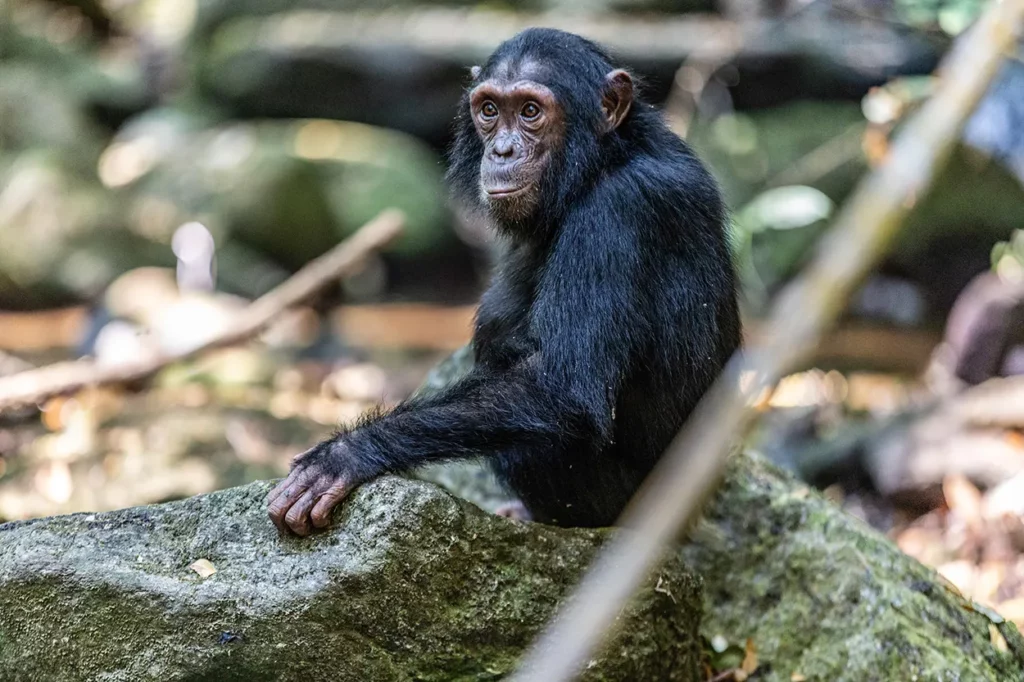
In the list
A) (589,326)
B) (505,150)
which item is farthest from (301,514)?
(505,150)

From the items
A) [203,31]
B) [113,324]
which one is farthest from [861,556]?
[203,31]

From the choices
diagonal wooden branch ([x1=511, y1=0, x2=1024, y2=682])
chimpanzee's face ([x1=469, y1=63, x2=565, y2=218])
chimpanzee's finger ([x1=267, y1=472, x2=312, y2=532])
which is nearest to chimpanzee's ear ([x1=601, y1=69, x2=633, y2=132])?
chimpanzee's face ([x1=469, y1=63, x2=565, y2=218])

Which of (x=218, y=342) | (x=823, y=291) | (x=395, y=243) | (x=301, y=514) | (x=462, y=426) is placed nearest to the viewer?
(x=823, y=291)

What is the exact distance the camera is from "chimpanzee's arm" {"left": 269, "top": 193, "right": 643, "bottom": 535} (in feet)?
13.0

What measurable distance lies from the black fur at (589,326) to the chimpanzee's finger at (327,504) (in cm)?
12

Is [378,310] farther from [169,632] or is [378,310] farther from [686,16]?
[169,632]

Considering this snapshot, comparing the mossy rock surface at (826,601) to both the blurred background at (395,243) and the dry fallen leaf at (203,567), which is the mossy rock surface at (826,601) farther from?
the dry fallen leaf at (203,567)

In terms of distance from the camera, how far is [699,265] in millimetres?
4754

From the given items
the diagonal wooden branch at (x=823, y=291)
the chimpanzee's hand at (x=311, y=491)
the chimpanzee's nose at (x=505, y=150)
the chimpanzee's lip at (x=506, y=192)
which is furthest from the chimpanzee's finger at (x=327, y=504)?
the diagonal wooden branch at (x=823, y=291)

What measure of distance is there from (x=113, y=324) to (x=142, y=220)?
426 cm

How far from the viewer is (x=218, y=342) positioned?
10.2m

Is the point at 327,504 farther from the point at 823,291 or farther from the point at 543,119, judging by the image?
the point at 823,291

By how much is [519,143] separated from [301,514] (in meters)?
2.18

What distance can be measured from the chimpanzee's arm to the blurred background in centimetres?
343
